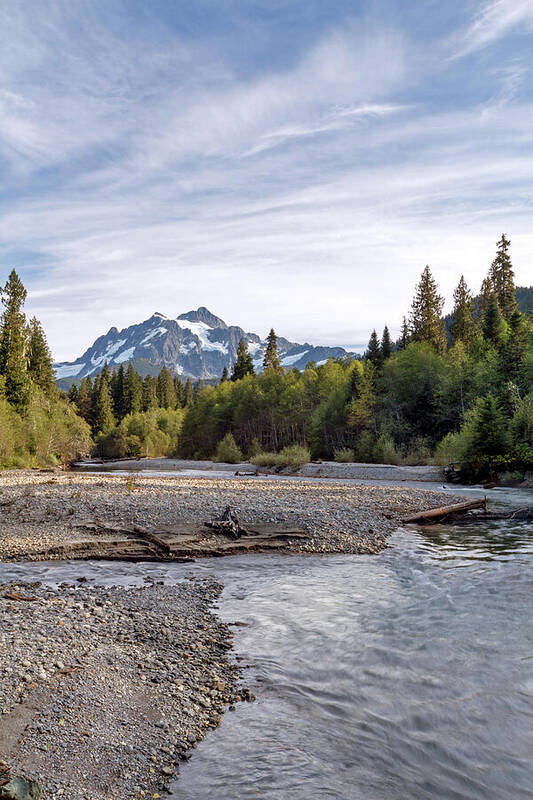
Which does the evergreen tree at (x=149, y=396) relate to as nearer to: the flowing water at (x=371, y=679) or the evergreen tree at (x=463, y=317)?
the evergreen tree at (x=463, y=317)

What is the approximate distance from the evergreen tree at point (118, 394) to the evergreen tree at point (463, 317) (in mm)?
70294

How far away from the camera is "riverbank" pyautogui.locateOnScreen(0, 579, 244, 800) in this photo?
13.0ft

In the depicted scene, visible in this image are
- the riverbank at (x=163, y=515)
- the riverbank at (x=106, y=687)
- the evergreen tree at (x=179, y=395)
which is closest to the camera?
the riverbank at (x=106, y=687)

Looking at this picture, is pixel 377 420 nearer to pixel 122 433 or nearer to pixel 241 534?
pixel 241 534

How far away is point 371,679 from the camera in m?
6.31

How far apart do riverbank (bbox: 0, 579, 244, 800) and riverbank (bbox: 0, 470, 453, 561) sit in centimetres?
395

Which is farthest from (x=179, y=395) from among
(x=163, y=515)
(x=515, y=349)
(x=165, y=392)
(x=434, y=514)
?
(x=163, y=515)

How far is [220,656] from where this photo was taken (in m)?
6.50

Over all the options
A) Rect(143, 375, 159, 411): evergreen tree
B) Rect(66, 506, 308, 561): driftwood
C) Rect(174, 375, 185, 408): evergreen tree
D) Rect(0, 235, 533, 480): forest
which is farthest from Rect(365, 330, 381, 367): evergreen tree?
Rect(174, 375, 185, 408): evergreen tree

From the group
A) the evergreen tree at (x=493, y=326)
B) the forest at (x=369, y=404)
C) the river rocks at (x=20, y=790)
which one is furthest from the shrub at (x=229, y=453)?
the river rocks at (x=20, y=790)

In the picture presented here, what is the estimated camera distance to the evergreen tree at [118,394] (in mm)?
111500

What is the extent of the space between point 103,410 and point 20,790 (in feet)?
356

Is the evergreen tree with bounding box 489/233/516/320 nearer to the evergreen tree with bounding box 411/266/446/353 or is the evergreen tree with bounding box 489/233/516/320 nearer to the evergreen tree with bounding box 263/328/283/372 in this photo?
the evergreen tree with bounding box 411/266/446/353

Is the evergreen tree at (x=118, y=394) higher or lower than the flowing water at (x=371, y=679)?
higher
